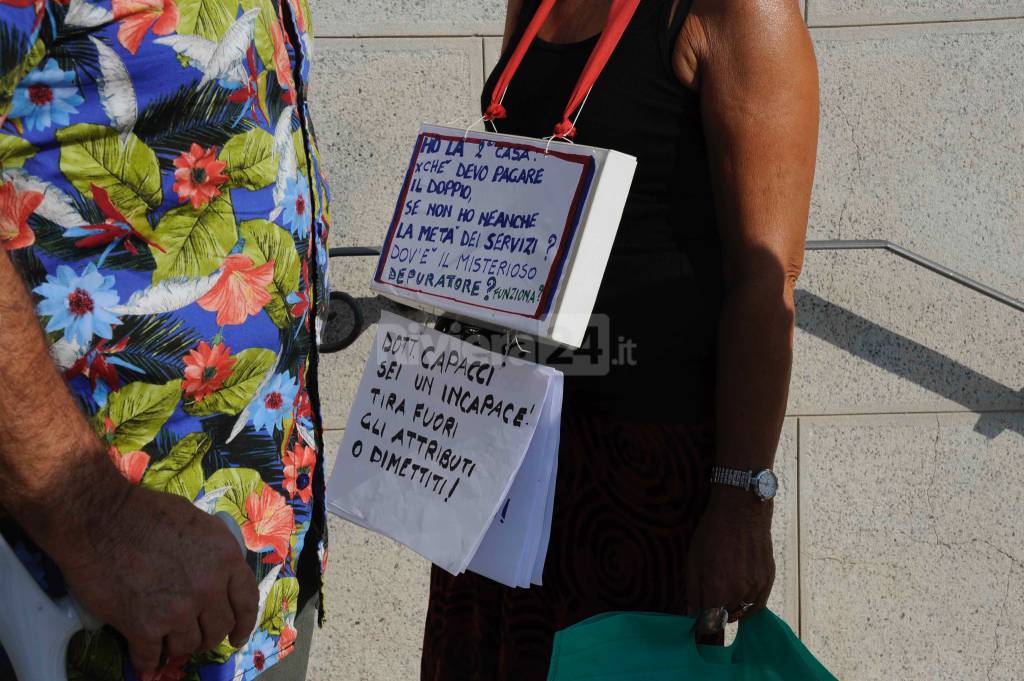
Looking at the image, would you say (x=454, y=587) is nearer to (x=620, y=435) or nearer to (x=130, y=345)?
(x=620, y=435)

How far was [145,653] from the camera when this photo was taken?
1104 mm

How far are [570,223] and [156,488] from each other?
27.8 inches

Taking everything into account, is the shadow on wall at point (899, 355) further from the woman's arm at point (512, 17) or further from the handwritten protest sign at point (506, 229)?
the handwritten protest sign at point (506, 229)

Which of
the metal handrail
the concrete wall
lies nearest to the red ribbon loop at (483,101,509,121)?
the concrete wall

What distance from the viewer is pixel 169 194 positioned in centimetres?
118

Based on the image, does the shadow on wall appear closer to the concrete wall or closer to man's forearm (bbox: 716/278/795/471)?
the concrete wall

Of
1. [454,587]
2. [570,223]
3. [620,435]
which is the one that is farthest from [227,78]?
[454,587]

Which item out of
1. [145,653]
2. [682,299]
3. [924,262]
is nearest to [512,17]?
[682,299]

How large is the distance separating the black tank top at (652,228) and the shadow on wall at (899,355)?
1.74m

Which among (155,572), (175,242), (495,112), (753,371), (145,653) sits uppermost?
(495,112)

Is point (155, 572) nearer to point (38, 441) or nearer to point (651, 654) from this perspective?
point (38, 441)

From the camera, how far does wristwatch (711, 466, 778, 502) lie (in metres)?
1.47

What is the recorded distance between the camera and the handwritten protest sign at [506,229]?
1.33 metres

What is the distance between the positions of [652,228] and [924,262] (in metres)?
1.77
